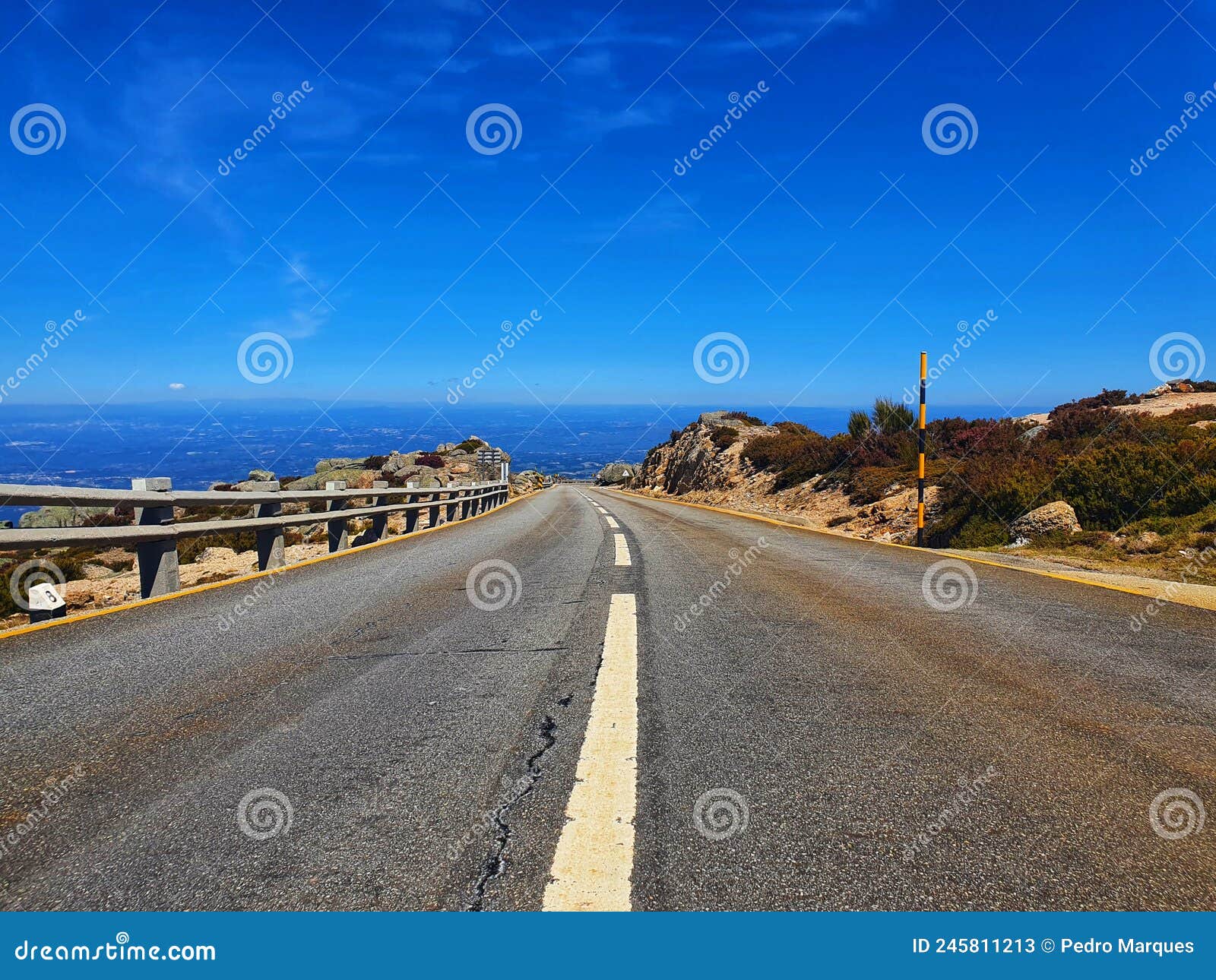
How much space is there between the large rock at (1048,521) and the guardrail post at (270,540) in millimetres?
11571

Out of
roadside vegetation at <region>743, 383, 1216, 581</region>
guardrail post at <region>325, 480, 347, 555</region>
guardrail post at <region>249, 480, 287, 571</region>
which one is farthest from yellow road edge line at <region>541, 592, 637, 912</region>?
roadside vegetation at <region>743, 383, 1216, 581</region>

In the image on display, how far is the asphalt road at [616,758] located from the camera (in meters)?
2.01

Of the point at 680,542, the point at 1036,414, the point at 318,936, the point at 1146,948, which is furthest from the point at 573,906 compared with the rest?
the point at 1036,414

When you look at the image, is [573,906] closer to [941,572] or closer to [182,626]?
[182,626]

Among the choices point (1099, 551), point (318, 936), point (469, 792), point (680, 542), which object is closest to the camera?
point (318, 936)

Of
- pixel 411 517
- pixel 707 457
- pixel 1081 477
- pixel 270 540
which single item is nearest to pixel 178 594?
pixel 270 540

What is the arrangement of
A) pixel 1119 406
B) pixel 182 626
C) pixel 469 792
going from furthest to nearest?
pixel 1119 406
pixel 182 626
pixel 469 792

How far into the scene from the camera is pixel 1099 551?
1012cm

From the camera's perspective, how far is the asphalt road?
201cm

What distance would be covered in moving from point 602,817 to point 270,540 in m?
7.91

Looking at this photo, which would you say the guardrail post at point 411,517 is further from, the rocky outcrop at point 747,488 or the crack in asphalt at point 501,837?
the crack in asphalt at point 501,837

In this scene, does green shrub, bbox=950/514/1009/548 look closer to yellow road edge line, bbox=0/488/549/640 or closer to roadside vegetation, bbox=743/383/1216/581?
roadside vegetation, bbox=743/383/1216/581

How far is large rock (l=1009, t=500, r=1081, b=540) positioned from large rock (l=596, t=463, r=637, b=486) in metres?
72.5

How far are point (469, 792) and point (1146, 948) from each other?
6.73 feet
